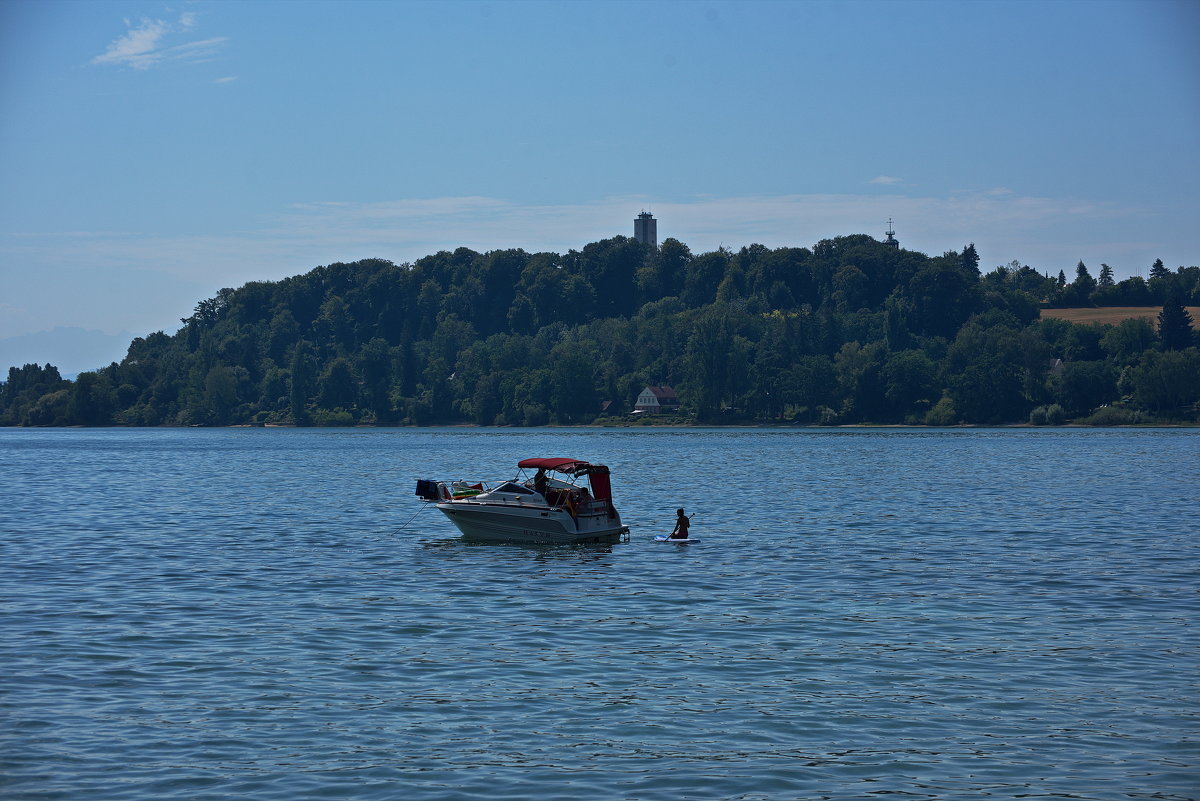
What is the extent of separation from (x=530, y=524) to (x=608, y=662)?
23.6 metres

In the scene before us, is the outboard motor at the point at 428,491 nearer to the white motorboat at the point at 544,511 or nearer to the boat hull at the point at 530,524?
the white motorboat at the point at 544,511

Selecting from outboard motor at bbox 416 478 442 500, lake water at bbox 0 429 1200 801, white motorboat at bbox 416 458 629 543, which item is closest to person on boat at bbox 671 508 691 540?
lake water at bbox 0 429 1200 801

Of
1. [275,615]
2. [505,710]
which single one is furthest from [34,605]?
[505,710]

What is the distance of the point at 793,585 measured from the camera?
3519cm

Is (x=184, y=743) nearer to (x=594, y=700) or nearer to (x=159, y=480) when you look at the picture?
(x=594, y=700)

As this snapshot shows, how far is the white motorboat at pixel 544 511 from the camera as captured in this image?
4753cm

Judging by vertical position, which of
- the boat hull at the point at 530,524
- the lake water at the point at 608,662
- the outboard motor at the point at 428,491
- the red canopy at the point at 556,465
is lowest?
the lake water at the point at 608,662

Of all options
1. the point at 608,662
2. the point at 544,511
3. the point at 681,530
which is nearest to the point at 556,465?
the point at 544,511

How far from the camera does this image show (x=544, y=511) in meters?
47.5

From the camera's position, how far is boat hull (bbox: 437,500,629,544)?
47469 millimetres

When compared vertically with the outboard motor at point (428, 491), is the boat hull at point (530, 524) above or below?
below

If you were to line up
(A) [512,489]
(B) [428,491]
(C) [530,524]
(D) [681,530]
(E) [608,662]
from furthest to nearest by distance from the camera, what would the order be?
(B) [428,491], (A) [512,489], (C) [530,524], (D) [681,530], (E) [608,662]

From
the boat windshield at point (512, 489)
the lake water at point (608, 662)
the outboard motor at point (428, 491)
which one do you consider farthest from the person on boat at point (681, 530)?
the outboard motor at point (428, 491)

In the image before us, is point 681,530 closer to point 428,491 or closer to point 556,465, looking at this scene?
point 556,465
